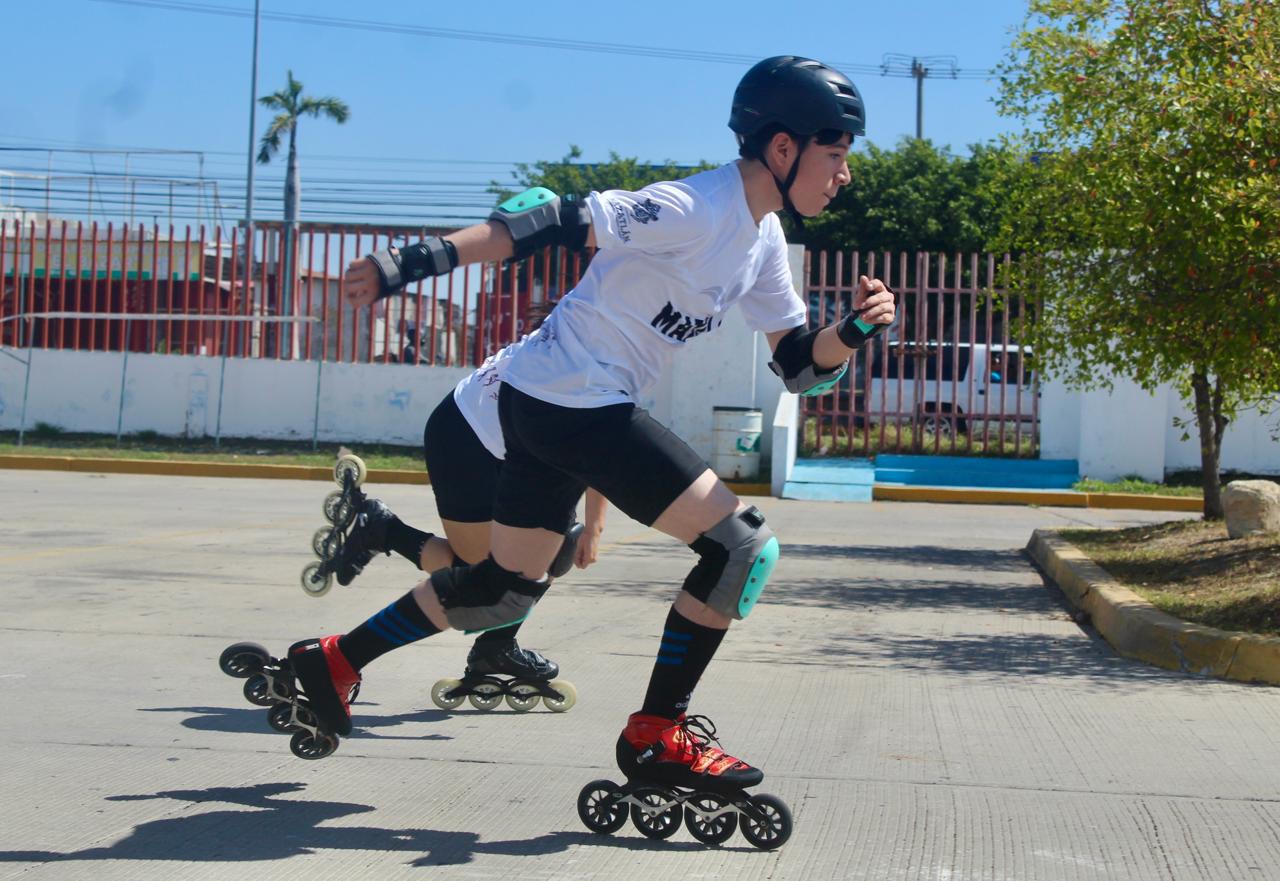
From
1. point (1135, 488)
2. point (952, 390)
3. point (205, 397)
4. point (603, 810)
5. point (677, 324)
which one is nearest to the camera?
point (603, 810)

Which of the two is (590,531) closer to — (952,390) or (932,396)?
(952,390)

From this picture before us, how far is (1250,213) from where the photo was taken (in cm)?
723

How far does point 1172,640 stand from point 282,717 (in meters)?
4.04

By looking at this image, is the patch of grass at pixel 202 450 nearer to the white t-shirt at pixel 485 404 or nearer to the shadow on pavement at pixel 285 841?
the white t-shirt at pixel 485 404

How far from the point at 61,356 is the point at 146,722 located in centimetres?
1959

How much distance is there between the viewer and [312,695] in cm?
369

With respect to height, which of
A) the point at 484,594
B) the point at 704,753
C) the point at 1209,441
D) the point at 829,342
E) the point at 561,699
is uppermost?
the point at 1209,441

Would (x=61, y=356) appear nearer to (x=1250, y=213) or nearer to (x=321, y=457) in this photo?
(x=321, y=457)

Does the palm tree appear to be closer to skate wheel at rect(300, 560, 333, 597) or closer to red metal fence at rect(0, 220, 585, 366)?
red metal fence at rect(0, 220, 585, 366)

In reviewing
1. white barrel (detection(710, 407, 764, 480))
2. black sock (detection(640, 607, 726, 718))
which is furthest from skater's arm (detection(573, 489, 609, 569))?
white barrel (detection(710, 407, 764, 480))

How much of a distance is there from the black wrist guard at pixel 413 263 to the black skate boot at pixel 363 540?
218 cm

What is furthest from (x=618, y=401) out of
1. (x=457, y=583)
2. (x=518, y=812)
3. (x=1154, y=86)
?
(x=1154, y=86)

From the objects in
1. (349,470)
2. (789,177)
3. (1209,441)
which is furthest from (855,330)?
(1209,441)

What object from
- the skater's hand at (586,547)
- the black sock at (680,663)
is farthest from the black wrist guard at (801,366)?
the skater's hand at (586,547)
